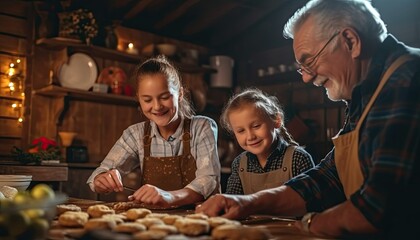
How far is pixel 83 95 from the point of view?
15.9 ft

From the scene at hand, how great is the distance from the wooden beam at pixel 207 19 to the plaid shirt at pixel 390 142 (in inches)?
176

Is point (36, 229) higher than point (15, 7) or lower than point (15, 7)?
lower

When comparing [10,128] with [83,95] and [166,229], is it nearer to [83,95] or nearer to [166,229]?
[83,95]

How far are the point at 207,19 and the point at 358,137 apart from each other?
4.86m

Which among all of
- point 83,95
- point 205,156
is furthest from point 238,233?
point 83,95

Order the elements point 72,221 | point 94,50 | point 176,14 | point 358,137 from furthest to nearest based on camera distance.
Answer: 1. point 176,14
2. point 94,50
3. point 358,137
4. point 72,221

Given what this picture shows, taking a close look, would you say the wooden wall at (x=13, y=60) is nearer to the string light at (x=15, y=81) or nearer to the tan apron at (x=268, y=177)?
the string light at (x=15, y=81)

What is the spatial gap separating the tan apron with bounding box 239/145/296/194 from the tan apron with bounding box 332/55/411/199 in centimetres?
82

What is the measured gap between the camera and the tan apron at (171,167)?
8.61ft

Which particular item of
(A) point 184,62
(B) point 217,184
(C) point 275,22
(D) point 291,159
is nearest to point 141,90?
(B) point 217,184

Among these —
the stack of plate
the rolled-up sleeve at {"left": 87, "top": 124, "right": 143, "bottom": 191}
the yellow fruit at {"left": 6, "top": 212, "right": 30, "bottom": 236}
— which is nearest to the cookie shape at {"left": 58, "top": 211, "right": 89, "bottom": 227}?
the yellow fruit at {"left": 6, "top": 212, "right": 30, "bottom": 236}

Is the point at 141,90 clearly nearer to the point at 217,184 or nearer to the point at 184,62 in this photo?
the point at 217,184

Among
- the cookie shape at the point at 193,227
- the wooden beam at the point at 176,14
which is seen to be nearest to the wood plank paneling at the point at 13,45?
the wooden beam at the point at 176,14

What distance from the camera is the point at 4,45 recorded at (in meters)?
4.66
